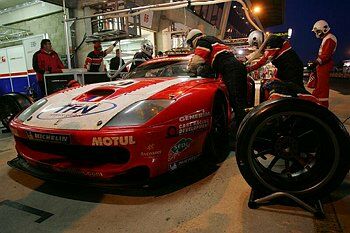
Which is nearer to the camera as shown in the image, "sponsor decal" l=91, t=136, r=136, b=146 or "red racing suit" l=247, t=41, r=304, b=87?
"sponsor decal" l=91, t=136, r=136, b=146

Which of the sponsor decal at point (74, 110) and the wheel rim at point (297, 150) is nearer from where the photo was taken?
the wheel rim at point (297, 150)

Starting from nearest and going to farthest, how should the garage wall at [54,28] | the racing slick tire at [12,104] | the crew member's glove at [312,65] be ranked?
the crew member's glove at [312,65], the racing slick tire at [12,104], the garage wall at [54,28]

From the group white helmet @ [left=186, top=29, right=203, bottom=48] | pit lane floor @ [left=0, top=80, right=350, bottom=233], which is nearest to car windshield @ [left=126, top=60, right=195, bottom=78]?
white helmet @ [left=186, top=29, right=203, bottom=48]

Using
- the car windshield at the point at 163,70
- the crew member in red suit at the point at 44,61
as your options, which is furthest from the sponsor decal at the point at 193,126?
the crew member in red suit at the point at 44,61

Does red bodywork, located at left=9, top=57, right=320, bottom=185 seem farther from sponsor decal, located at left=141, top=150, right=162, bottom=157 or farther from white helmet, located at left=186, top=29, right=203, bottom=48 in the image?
white helmet, located at left=186, top=29, right=203, bottom=48

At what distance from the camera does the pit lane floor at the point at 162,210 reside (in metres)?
1.76

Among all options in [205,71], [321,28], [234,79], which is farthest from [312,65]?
[205,71]

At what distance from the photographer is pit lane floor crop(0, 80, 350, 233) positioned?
1.76 metres

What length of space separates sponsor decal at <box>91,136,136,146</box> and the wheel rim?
82cm

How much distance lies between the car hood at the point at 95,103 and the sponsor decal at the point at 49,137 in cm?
7

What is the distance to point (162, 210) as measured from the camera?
1975 millimetres

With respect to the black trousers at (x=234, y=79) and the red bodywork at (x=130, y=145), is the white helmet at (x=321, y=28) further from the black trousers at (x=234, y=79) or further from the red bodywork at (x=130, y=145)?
the red bodywork at (x=130, y=145)

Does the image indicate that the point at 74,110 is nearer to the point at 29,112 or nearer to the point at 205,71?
the point at 29,112

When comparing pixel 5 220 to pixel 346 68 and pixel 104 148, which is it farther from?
pixel 346 68
